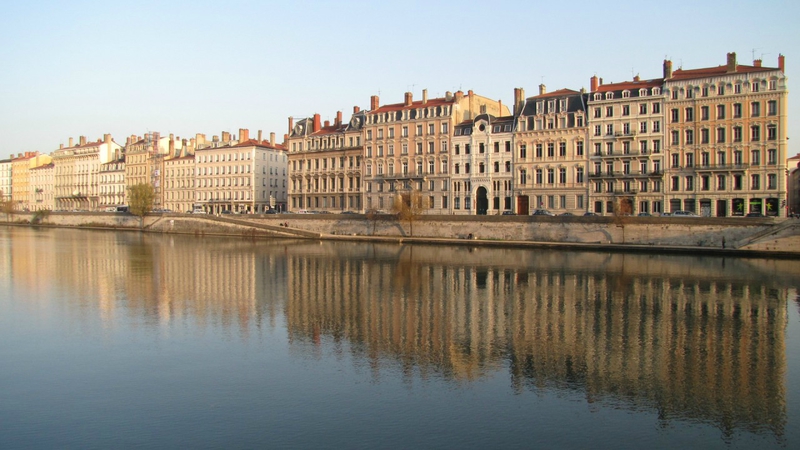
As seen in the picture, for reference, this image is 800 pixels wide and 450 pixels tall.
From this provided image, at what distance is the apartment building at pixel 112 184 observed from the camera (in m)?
118

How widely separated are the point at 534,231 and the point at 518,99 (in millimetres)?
19341

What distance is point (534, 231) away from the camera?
61.6 meters

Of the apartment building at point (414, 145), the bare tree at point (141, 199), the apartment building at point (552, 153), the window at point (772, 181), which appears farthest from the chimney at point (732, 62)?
the bare tree at point (141, 199)

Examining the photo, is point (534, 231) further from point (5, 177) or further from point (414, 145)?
point (5, 177)

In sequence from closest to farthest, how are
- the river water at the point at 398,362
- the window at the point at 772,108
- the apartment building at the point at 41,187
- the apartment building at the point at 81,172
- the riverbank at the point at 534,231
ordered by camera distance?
the river water at the point at 398,362 < the riverbank at the point at 534,231 < the window at the point at 772,108 < the apartment building at the point at 81,172 < the apartment building at the point at 41,187

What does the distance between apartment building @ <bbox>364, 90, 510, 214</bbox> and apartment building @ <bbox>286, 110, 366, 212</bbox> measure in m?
2.48

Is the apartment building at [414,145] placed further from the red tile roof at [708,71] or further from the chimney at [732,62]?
the chimney at [732,62]

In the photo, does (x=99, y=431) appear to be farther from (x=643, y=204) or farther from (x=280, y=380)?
(x=643, y=204)

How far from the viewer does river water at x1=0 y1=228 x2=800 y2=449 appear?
13812mm

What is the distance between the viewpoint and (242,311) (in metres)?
26.7

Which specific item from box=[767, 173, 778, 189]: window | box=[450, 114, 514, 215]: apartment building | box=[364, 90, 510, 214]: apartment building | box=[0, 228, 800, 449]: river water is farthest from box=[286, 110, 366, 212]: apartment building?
box=[0, 228, 800, 449]: river water

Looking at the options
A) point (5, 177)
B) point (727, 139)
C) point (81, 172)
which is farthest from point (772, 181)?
point (5, 177)

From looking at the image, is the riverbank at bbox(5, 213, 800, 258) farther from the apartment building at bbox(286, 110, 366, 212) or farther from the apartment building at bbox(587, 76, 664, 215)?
the apartment building at bbox(286, 110, 366, 212)

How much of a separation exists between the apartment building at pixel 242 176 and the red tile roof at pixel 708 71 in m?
57.5
